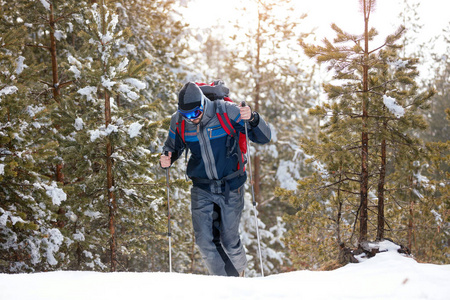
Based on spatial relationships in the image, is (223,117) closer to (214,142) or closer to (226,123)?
(226,123)

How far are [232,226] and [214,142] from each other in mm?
1383

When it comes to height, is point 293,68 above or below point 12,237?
above

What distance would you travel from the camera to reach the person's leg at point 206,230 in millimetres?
5605

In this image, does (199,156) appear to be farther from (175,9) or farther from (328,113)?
(175,9)

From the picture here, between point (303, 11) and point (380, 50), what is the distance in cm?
1104

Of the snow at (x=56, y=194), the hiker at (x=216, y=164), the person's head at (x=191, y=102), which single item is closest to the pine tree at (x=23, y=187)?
the snow at (x=56, y=194)

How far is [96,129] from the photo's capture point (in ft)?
23.3

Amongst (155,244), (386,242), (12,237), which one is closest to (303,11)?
(155,244)

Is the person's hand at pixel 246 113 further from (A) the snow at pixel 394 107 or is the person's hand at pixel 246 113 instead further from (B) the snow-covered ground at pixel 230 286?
(A) the snow at pixel 394 107

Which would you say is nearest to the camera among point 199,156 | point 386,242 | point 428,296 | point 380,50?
point 428,296

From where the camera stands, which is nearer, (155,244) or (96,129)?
(96,129)

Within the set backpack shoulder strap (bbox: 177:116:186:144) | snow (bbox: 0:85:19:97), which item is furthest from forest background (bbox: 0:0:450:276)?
backpack shoulder strap (bbox: 177:116:186:144)

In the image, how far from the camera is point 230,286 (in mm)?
3025

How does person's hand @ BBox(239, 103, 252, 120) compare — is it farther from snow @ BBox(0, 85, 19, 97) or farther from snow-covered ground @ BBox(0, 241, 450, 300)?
snow @ BBox(0, 85, 19, 97)
